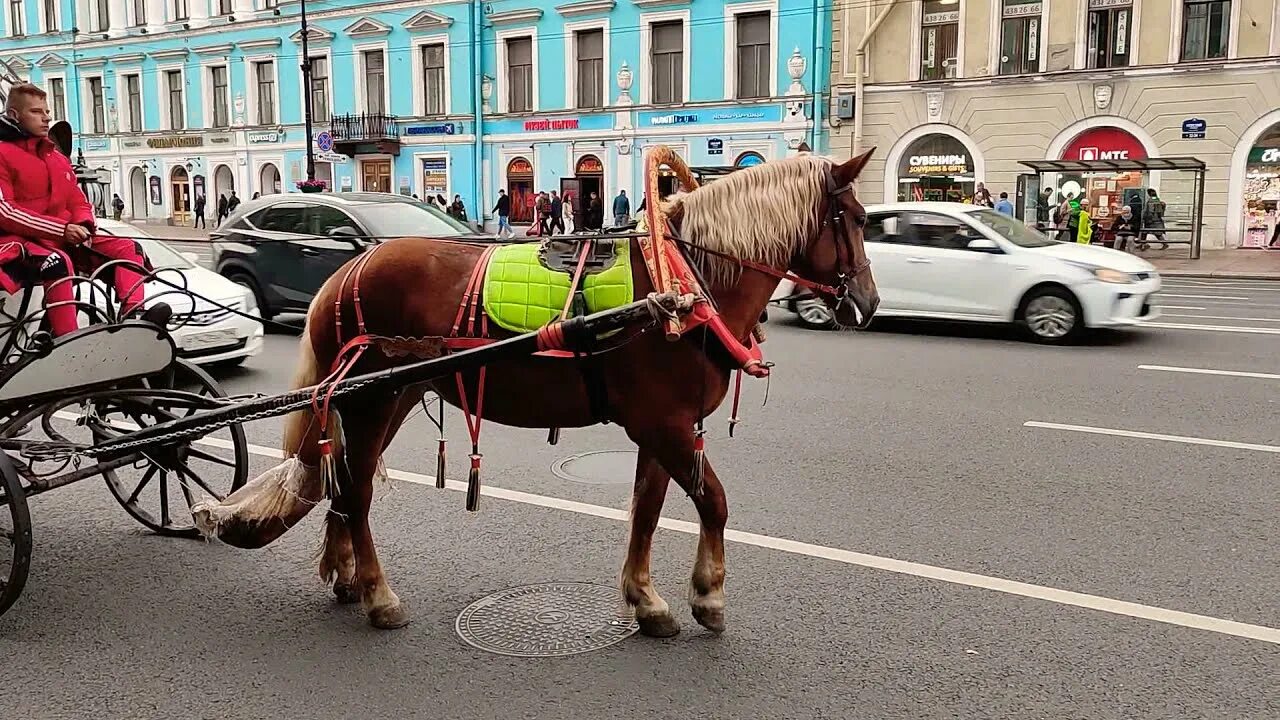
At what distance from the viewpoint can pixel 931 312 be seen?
12.9 metres

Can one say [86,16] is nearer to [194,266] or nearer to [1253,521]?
[194,266]

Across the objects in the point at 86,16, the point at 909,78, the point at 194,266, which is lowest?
the point at 194,266

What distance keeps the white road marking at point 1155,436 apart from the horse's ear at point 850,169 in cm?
432

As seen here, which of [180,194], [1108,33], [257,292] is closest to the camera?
[257,292]

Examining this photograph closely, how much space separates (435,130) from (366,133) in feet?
8.73

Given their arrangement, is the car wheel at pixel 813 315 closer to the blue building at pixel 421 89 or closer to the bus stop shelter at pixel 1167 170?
the bus stop shelter at pixel 1167 170

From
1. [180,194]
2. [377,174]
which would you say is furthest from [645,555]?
[180,194]

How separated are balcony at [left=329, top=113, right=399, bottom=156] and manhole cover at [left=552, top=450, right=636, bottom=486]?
32.8 metres

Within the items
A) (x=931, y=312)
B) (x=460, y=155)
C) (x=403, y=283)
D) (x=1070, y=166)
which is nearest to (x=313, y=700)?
(x=403, y=283)

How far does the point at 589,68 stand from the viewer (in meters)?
34.8

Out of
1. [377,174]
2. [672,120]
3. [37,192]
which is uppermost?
[672,120]

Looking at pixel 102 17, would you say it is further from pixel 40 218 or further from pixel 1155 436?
pixel 1155 436

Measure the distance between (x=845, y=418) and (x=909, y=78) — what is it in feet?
78.9

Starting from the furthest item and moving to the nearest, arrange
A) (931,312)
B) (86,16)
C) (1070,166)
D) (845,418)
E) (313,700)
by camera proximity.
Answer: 1. (86,16)
2. (1070,166)
3. (931,312)
4. (845,418)
5. (313,700)
